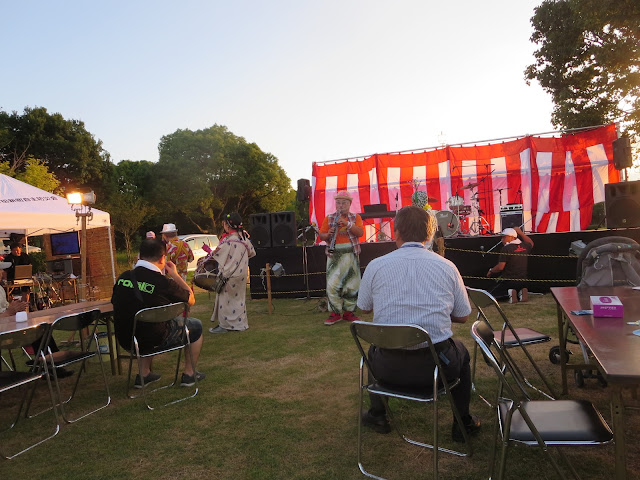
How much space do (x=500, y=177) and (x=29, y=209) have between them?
934 cm

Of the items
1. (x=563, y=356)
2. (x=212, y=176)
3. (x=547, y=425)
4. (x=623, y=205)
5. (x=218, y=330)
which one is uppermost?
(x=212, y=176)

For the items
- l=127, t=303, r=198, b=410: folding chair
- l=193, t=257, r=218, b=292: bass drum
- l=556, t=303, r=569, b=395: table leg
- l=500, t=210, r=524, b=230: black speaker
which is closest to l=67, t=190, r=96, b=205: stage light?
l=193, t=257, r=218, b=292: bass drum

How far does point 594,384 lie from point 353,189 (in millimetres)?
8788

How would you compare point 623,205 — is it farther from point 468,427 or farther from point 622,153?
point 468,427

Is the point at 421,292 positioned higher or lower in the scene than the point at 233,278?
higher

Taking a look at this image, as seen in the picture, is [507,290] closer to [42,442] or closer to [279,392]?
[279,392]

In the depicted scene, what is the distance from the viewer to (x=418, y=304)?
2.40m

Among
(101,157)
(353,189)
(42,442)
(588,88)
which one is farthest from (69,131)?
(42,442)

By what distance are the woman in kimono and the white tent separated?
358 cm

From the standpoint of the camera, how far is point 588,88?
17.3 m

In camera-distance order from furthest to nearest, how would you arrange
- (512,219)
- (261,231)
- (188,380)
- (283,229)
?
(512,219) → (261,231) → (283,229) → (188,380)

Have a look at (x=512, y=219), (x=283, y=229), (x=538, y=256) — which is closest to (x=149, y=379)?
(x=283, y=229)

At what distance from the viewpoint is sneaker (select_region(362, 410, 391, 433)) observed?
9.43ft

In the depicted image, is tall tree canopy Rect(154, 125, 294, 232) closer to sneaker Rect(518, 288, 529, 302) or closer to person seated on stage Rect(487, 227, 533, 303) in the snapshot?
person seated on stage Rect(487, 227, 533, 303)
